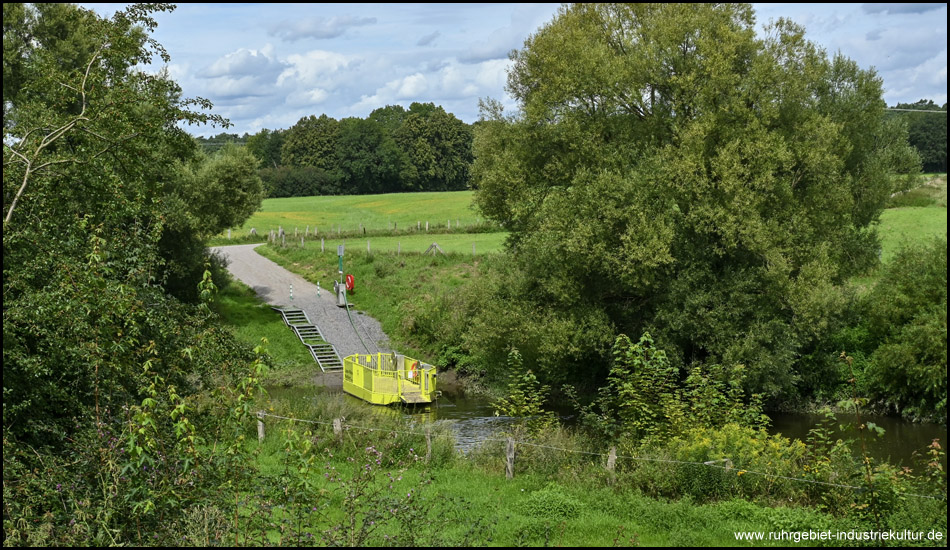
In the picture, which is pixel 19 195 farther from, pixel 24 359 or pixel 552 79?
pixel 552 79

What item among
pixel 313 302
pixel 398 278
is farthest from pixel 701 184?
pixel 313 302

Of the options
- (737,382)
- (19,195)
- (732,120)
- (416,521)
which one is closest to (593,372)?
(732,120)

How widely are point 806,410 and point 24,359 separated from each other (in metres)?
23.1

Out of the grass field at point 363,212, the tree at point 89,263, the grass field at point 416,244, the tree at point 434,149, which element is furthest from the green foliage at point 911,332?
the tree at point 434,149

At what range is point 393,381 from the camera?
27.6 metres

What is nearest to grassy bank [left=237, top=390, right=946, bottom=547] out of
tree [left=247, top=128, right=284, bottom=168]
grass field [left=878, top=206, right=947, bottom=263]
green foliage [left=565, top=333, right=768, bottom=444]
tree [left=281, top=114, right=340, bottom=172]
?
green foliage [left=565, top=333, right=768, bottom=444]

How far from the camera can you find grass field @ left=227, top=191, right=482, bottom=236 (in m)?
68.6

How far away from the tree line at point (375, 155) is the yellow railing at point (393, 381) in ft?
249

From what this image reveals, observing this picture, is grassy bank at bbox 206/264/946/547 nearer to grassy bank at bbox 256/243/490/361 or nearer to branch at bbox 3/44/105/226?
branch at bbox 3/44/105/226

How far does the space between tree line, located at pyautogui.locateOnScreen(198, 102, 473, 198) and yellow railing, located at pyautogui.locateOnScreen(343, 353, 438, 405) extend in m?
76.0

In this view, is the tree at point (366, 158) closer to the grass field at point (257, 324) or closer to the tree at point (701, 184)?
the grass field at point (257, 324)

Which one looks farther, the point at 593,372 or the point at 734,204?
the point at 593,372

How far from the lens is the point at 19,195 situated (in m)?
10.2

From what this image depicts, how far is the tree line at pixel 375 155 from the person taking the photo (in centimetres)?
10419
